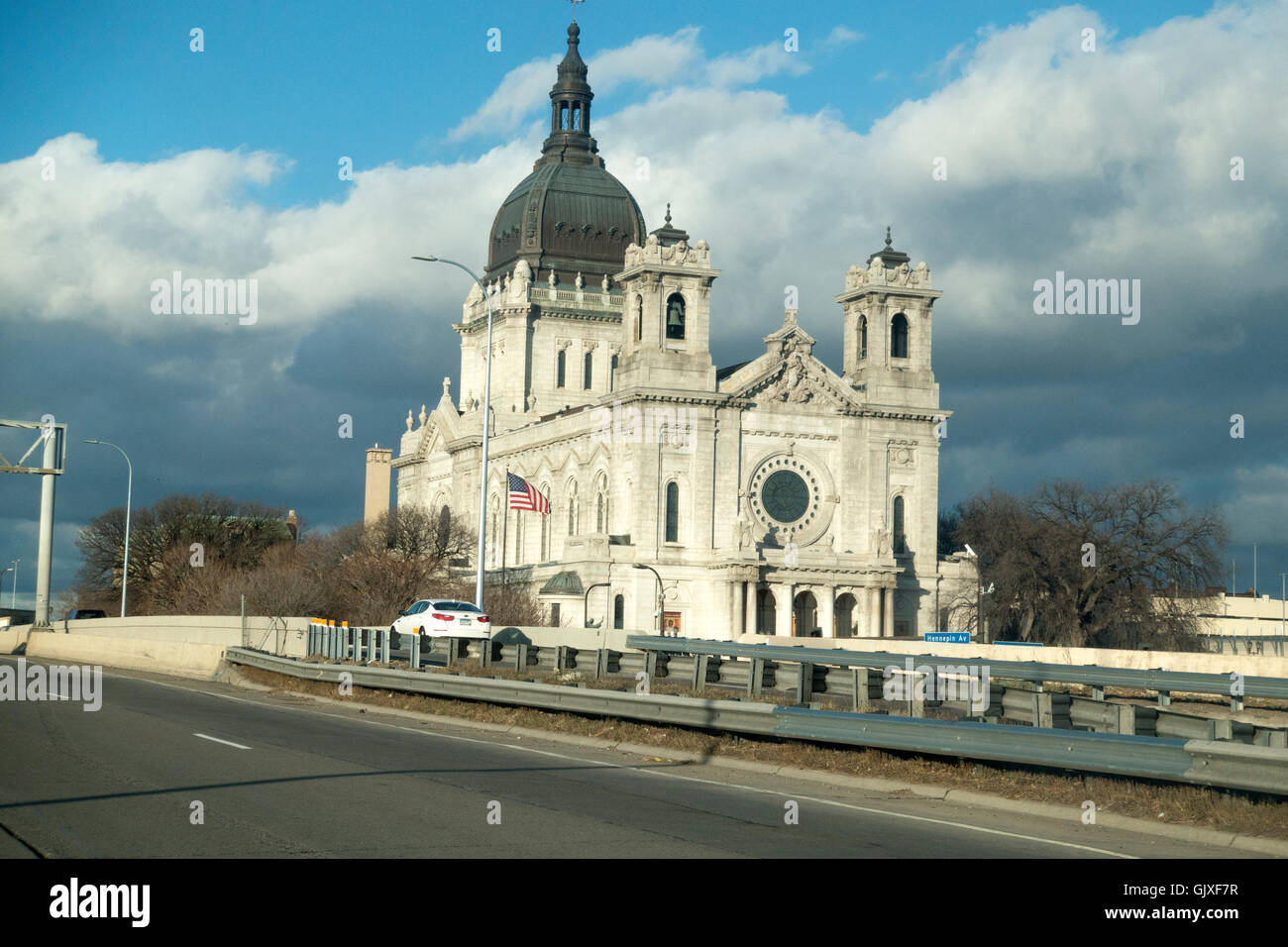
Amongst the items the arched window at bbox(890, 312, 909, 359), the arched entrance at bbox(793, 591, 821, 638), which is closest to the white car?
the arched entrance at bbox(793, 591, 821, 638)

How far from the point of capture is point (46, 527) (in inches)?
2440

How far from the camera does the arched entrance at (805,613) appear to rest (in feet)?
286

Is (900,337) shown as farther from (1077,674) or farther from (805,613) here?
(1077,674)

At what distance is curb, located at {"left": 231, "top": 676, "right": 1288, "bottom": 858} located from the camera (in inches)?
540

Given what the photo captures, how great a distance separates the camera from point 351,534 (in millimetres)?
101500

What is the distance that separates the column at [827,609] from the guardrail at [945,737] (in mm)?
59382

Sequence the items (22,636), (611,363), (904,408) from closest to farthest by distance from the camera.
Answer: (22,636)
(904,408)
(611,363)

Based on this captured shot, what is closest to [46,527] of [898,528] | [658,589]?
[658,589]

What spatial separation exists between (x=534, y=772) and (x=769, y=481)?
71.7 m

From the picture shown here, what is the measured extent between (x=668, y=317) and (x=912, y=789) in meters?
70.5

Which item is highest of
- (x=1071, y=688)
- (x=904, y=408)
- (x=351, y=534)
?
(x=904, y=408)

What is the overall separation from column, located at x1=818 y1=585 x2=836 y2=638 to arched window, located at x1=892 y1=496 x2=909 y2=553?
747 cm
